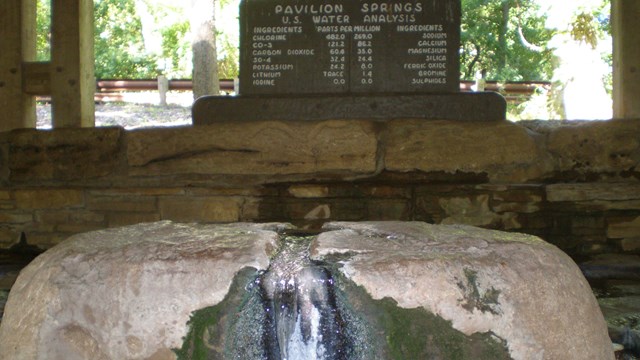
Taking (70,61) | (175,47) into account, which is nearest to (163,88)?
(175,47)

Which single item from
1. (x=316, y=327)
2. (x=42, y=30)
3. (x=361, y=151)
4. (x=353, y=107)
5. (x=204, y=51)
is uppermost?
(x=42, y=30)

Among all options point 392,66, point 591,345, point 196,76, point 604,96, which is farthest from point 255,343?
point 604,96

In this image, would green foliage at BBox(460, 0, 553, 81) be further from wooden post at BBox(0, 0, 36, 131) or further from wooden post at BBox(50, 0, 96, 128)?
wooden post at BBox(0, 0, 36, 131)

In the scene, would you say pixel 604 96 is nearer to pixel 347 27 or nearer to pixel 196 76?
pixel 196 76

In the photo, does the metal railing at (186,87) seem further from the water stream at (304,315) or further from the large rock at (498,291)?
the water stream at (304,315)

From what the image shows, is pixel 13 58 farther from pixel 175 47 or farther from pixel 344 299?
pixel 175 47

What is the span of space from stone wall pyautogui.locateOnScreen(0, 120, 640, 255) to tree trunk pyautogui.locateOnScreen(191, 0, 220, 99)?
490 cm

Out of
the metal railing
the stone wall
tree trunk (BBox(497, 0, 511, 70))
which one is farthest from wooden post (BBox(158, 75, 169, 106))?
tree trunk (BBox(497, 0, 511, 70))

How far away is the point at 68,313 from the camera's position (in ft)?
5.31

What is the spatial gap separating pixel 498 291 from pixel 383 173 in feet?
8.01

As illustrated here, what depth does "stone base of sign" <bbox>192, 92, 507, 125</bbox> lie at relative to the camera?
4062mm

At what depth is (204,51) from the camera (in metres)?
9.20

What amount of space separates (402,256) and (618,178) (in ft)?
9.66

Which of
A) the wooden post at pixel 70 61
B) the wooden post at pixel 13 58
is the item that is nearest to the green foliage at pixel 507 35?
the wooden post at pixel 70 61
